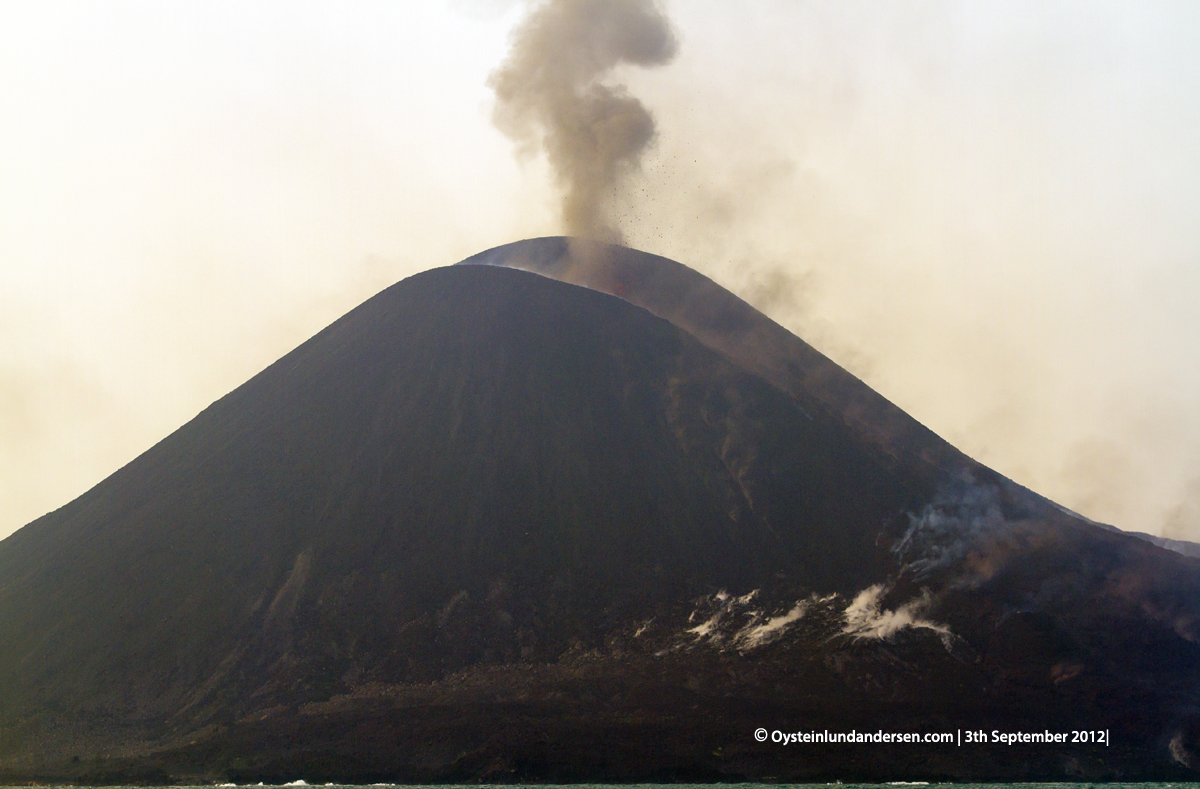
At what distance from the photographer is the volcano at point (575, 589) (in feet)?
71.4

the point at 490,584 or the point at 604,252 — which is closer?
the point at 490,584

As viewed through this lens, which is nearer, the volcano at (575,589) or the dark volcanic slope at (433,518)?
the volcano at (575,589)

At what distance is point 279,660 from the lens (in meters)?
23.8

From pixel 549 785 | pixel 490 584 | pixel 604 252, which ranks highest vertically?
pixel 604 252

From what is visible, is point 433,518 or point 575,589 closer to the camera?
point 575,589

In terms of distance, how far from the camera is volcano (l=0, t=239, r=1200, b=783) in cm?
2177

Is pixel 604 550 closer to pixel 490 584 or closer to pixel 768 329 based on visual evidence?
pixel 490 584

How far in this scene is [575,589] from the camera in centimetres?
2492

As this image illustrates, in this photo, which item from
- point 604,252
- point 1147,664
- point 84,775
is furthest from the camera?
point 604,252

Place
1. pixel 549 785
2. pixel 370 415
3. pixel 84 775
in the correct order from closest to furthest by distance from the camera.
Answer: pixel 549 785, pixel 84 775, pixel 370 415

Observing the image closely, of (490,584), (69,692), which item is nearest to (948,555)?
(490,584)

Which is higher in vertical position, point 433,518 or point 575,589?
point 433,518

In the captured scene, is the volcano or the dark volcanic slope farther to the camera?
the dark volcanic slope

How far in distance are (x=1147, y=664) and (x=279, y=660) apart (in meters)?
23.0
